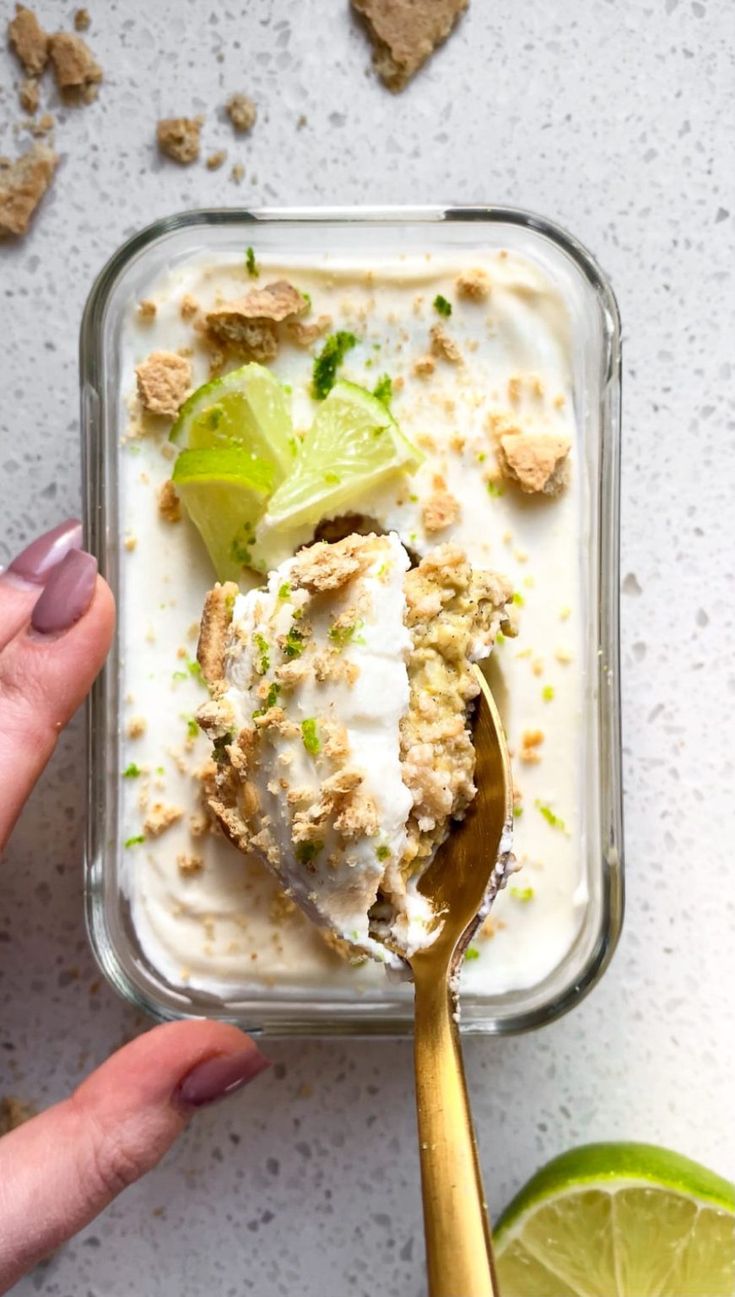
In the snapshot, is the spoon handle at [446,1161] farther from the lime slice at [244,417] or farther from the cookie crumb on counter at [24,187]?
the cookie crumb on counter at [24,187]

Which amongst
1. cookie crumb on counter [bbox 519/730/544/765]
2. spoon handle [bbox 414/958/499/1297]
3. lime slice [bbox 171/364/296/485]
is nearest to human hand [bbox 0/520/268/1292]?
lime slice [bbox 171/364/296/485]

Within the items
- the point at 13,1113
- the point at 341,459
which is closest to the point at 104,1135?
the point at 13,1113

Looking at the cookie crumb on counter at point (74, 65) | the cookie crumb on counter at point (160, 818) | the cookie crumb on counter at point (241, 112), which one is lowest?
the cookie crumb on counter at point (160, 818)

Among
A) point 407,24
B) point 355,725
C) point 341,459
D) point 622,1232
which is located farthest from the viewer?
point 407,24

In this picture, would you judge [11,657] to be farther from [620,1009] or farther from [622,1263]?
[622,1263]

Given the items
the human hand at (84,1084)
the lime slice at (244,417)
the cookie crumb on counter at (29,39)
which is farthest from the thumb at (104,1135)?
the cookie crumb on counter at (29,39)

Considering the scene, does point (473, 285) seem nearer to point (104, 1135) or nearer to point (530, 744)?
point (530, 744)
